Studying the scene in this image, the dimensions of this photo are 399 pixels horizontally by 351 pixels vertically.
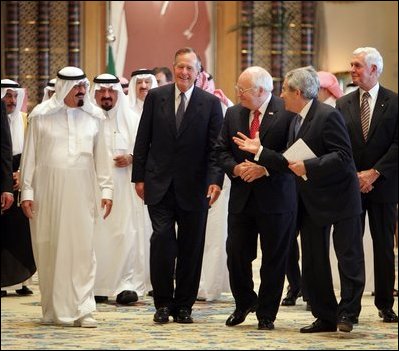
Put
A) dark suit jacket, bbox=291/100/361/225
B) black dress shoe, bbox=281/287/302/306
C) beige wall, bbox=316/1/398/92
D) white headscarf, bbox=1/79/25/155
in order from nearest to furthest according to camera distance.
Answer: dark suit jacket, bbox=291/100/361/225, black dress shoe, bbox=281/287/302/306, white headscarf, bbox=1/79/25/155, beige wall, bbox=316/1/398/92

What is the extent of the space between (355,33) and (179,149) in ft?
30.9

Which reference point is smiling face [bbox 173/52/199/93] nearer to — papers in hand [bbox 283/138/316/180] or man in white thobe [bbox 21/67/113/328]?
man in white thobe [bbox 21/67/113/328]

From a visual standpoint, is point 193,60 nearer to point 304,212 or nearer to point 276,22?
point 304,212

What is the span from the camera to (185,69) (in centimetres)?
816

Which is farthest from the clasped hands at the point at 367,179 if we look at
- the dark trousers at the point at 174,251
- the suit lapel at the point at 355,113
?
the dark trousers at the point at 174,251

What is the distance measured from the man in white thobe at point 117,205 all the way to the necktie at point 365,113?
7.39 feet

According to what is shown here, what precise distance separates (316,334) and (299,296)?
2.15 metres

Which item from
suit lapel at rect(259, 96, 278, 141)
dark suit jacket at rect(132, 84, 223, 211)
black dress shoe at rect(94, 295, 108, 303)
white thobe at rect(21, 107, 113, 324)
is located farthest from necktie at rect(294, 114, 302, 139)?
black dress shoe at rect(94, 295, 108, 303)

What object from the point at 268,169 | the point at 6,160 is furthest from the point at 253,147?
the point at 6,160

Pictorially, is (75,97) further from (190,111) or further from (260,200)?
(260,200)

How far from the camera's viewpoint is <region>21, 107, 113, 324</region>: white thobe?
310 inches

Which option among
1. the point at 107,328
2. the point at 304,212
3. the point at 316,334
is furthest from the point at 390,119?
the point at 107,328

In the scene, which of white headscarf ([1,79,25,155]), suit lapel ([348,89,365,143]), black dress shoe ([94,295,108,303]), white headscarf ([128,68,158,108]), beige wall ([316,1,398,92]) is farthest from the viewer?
beige wall ([316,1,398,92])

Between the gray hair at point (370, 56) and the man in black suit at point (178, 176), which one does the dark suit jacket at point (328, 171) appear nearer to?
the man in black suit at point (178, 176)
